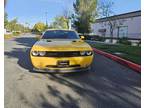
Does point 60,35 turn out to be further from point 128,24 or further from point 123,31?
point 123,31

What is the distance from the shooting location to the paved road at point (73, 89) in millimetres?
4637

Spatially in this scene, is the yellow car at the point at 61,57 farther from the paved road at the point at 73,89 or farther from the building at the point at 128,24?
the building at the point at 128,24

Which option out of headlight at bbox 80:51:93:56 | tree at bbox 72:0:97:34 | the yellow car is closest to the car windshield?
the yellow car

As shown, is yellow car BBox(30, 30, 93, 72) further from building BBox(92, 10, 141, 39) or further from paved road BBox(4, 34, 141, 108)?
building BBox(92, 10, 141, 39)

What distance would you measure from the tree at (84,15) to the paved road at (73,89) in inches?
2073

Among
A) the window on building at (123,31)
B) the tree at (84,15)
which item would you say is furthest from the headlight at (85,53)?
the tree at (84,15)

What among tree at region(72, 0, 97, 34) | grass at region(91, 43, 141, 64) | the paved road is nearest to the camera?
the paved road

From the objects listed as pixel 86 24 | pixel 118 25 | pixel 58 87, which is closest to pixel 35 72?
pixel 58 87

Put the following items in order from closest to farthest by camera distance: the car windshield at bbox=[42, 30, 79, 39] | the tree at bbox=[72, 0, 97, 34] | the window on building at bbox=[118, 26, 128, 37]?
the car windshield at bbox=[42, 30, 79, 39] → the window on building at bbox=[118, 26, 128, 37] → the tree at bbox=[72, 0, 97, 34]

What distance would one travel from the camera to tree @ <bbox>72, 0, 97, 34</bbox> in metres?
60.1

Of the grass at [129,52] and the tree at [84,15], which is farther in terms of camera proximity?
the tree at [84,15]

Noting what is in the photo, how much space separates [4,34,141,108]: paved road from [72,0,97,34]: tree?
52.7 m

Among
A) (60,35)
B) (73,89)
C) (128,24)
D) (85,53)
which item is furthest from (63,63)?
(128,24)

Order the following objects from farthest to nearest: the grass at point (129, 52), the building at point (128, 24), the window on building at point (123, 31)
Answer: the window on building at point (123, 31), the building at point (128, 24), the grass at point (129, 52)
